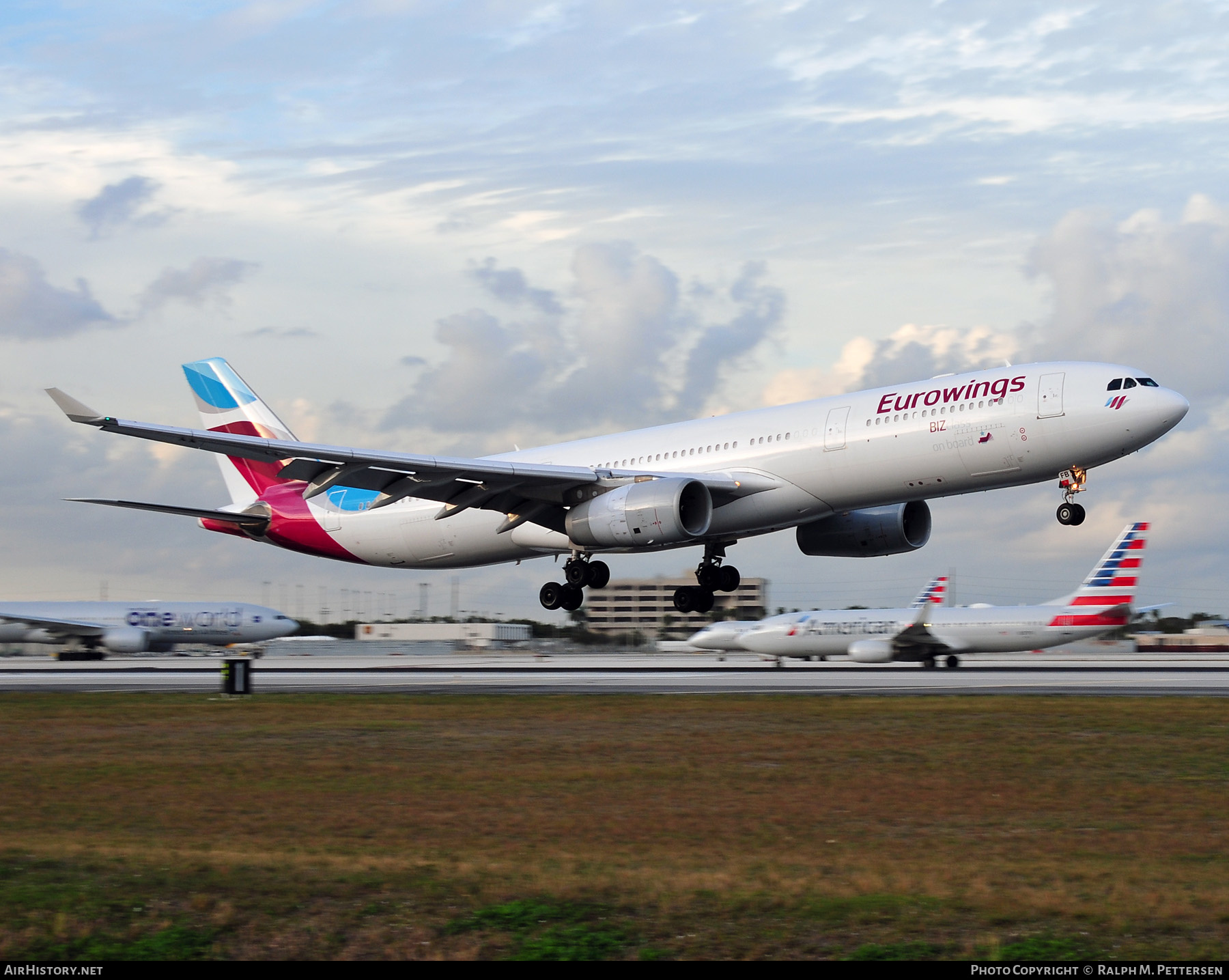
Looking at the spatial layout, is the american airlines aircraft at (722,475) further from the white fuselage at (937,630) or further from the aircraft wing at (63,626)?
the aircraft wing at (63,626)

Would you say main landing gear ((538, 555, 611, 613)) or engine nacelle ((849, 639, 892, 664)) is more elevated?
main landing gear ((538, 555, 611, 613))

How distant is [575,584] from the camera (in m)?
38.7

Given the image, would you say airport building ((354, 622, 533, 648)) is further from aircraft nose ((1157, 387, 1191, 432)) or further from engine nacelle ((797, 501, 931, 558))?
aircraft nose ((1157, 387, 1191, 432))

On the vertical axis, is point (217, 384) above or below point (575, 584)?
above

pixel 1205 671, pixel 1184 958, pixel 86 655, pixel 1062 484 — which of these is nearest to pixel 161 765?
pixel 1184 958

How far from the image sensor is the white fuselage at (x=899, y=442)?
2995 cm

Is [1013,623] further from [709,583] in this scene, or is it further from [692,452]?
[692,452]

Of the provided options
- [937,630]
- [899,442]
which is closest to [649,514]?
[899,442]

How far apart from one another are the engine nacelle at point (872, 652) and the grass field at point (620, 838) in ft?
87.7

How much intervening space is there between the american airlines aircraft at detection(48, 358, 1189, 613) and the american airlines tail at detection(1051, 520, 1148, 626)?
64.2 ft

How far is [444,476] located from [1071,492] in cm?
1593

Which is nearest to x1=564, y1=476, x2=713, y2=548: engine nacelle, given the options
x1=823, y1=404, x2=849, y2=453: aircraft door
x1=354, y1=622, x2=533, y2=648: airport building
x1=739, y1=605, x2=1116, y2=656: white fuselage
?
x1=823, y1=404, x2=849, y2=453: aircraft door

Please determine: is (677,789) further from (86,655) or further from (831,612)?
(86,655)

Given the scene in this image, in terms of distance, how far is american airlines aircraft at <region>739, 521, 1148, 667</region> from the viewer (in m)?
55.6
